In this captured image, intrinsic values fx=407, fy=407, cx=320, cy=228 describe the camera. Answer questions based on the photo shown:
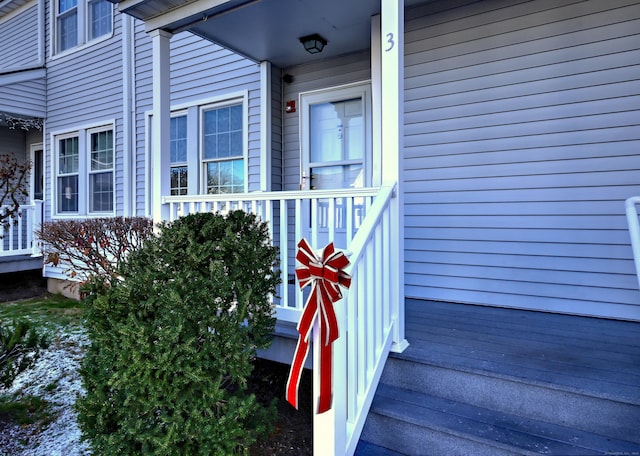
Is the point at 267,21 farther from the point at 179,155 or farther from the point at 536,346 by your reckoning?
the point at 536,346

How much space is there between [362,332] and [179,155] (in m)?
4.60

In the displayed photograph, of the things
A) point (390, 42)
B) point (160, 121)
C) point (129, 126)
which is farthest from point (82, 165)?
point (390, 42)

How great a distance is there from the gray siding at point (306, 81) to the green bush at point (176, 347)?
2.65 meters

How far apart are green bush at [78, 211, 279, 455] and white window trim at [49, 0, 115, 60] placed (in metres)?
6.07

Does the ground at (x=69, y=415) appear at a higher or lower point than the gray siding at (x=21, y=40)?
lower

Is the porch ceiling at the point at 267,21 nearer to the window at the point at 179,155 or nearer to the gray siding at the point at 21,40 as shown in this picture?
the window at the point at 179,155

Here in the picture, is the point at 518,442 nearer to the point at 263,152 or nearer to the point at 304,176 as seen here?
the point at 304,176

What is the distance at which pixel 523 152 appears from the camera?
338 cm

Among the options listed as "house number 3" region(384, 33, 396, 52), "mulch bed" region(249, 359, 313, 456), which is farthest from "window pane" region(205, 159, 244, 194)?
"house number 3" region(384, 33, 396, 52)

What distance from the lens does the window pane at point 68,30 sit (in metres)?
7.17

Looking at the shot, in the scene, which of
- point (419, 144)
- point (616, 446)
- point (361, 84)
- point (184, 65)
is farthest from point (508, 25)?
point (184, 65)

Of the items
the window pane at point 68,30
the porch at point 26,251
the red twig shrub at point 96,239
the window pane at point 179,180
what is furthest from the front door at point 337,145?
the window pane at point 68,30

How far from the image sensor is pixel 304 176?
466cm

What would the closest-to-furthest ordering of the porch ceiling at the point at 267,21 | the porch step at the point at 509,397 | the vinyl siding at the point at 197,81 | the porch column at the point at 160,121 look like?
the porch step at the point at 509,397
the porch ceiling at the point at 267,21
the porch column at the point at 160,121
the vinyl siding at the point at 197,81
